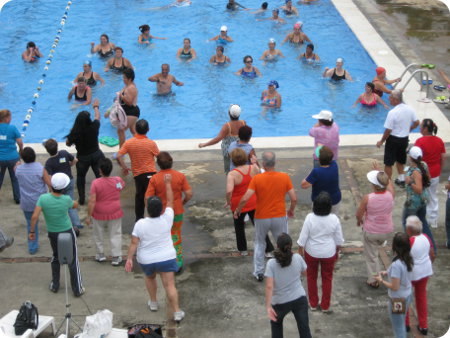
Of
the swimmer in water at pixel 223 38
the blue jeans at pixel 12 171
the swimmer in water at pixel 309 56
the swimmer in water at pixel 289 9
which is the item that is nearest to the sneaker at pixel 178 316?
the blue jeans at pixel 12 171

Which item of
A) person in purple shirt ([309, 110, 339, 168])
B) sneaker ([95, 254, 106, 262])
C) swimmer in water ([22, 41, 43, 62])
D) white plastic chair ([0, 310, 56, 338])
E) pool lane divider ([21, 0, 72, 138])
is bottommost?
pool lane divider ([21, 0, 72, 138])

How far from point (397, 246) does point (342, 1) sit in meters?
16.8

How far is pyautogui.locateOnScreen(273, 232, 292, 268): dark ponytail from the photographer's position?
21.6 feet

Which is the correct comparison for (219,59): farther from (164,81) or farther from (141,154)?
(141,154)

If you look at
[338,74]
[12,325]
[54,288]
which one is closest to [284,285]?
[12,325]

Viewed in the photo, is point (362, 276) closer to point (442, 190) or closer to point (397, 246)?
point (397, 246)

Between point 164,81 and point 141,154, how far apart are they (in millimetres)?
6815

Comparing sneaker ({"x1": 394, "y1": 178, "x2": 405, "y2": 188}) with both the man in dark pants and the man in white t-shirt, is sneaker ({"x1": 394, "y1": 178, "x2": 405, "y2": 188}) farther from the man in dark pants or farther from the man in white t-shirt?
the man in dark pants

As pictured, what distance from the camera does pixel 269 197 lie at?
8.14m

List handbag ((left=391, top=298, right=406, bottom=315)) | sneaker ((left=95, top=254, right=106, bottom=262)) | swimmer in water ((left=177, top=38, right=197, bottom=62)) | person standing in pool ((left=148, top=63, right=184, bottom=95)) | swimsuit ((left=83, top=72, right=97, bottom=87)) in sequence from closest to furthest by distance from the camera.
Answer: handbag ((left=391, top=298, right=406, bottom=315))
sneaker ((left=95, top=254, right=106, bottom=262))
person standing in pool ((left=148, top=63, right=184, bottom=95))
swimsuit ((left=83, top=72, right=97, bottom=87))
swimmer in water ((left=177, top=38, right=197, bottom=62))

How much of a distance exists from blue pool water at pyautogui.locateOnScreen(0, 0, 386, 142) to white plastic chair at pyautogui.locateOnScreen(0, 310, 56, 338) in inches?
295

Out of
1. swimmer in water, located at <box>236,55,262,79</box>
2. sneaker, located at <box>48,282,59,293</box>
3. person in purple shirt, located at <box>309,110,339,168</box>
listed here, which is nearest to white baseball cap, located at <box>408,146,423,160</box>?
person in purple shirt, located at <box>309,110,339,168</box>

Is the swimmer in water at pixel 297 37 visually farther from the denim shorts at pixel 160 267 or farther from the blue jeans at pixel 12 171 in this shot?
the denim shorts at pixel 160 267

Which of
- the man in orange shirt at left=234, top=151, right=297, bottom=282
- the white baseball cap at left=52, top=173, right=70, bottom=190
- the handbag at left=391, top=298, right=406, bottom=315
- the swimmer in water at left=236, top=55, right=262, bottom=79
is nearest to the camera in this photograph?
the handbag at left=391, top=298, right=406, bottom=315
